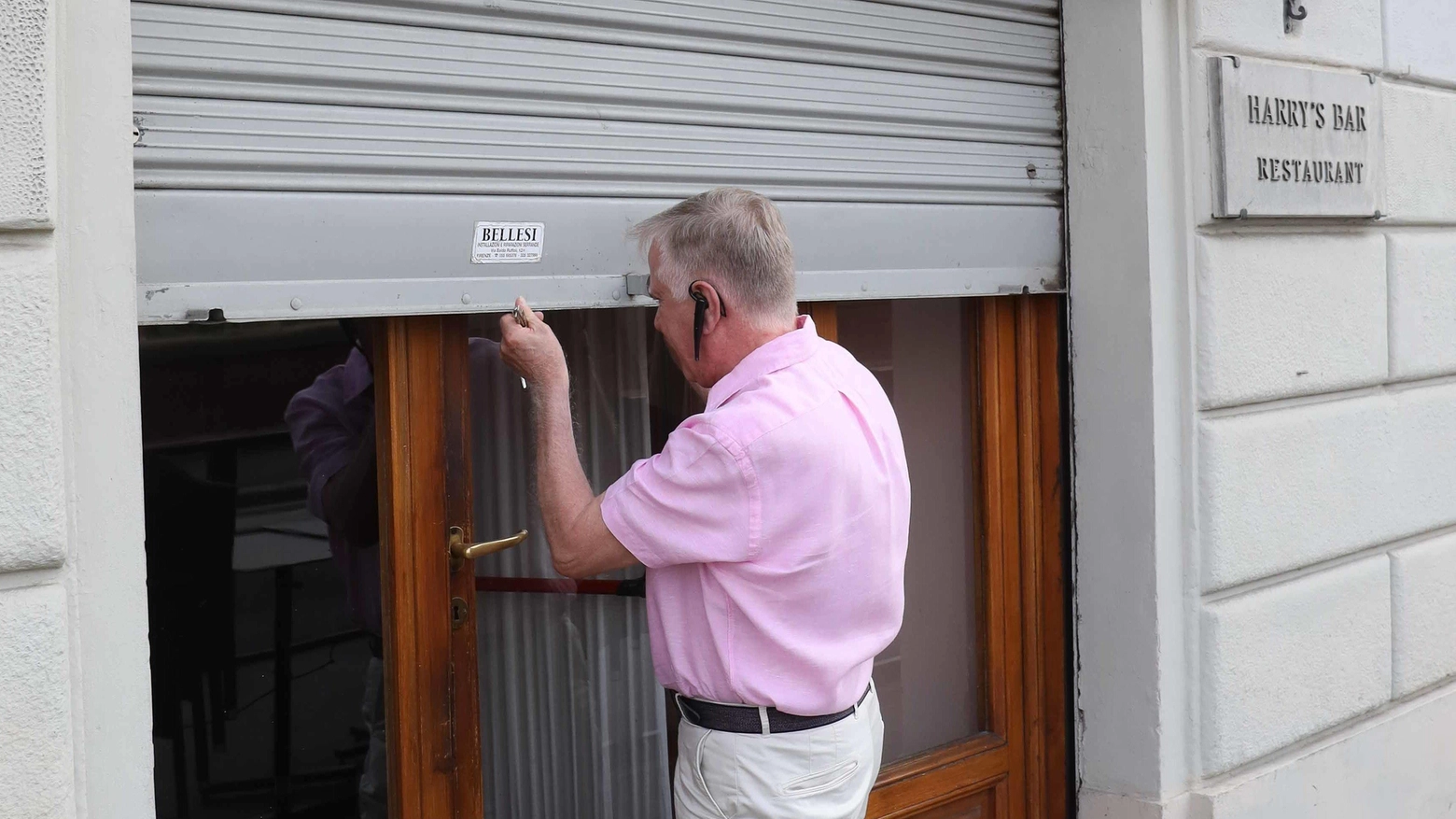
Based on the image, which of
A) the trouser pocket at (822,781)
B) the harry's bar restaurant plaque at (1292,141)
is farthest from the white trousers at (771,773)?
the harry's bar restaurant plaque at (1292,141)

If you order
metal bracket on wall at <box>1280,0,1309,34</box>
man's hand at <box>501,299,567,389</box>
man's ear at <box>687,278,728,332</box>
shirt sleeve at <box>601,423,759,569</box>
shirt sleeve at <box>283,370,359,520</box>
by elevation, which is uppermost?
metal bracket on wall at <box>1280,0,1309,34</box>

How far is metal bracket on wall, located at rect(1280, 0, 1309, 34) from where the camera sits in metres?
3.69

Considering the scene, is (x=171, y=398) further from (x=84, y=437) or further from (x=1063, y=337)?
(x=84, y=437)

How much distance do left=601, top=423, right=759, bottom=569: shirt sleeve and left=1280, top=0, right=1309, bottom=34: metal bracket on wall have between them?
2.39m

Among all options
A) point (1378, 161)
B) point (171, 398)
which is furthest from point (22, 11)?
point (171, 398)

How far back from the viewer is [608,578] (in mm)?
2930

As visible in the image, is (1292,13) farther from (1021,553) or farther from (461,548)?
(461,548)

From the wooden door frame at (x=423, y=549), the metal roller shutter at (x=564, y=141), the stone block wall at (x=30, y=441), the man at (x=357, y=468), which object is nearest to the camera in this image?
the stone block wall at (x=30, y=441)

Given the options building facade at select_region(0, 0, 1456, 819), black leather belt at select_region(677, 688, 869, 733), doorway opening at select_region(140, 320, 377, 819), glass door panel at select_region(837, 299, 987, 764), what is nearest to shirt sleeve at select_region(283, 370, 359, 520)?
doorway opening at select_region(140, 320, 377, 819)

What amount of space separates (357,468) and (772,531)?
35.5 inches

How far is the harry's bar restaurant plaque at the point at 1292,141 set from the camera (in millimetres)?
3498

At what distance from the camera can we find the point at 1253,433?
3617 millimetres

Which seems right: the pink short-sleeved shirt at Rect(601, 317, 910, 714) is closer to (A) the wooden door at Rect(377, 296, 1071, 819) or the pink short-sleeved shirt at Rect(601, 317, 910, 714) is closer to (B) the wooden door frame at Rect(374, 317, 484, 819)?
(B) the wooden door frame at Rect(374, 317, 484, 819)

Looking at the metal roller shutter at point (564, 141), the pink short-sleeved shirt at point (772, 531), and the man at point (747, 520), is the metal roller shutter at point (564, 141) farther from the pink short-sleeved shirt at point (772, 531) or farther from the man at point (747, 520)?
the pink short-sleeved shirt at point (772, 531)
